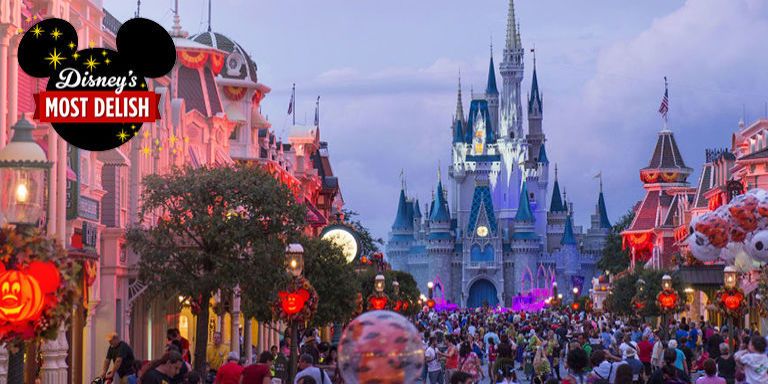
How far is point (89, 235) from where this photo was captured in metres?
31.1

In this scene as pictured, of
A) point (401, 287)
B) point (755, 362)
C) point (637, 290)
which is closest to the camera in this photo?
point (755, 362)

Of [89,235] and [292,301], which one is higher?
[89,235]

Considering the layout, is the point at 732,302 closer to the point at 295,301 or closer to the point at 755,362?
the point at 295,301

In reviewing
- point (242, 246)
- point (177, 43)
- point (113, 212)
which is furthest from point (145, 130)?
point (177, 43)

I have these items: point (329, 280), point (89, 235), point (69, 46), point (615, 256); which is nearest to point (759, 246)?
point (89, 235)

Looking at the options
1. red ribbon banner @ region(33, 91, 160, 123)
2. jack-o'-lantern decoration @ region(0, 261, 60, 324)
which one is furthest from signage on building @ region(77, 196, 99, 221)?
jack-o'-lantern decoration @ region(0, 261, 60, 324)

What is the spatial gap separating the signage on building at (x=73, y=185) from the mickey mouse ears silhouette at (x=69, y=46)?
527 centimetres

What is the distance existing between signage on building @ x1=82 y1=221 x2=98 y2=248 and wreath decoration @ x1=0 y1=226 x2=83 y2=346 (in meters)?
17.1

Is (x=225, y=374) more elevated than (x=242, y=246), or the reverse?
(x=242, y=246)

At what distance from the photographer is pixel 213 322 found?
4672 cm

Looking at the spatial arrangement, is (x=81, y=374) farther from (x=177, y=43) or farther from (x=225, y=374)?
(x=177, y=43)

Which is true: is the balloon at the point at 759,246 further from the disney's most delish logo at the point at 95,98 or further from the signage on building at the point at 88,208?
the disney's most delish logo at the point at 95,98

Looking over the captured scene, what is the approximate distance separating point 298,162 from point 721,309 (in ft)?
133

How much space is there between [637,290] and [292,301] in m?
41.4
